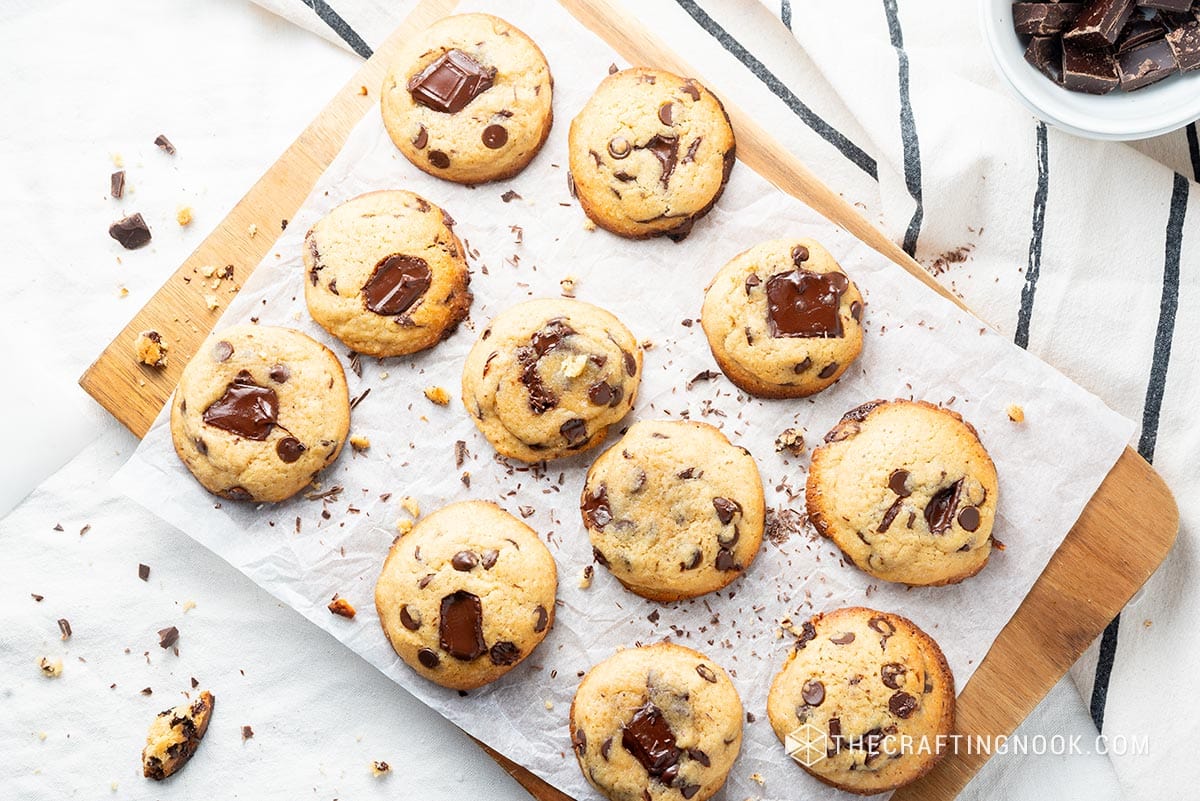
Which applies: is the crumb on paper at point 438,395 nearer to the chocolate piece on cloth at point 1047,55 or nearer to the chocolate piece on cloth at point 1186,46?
the chocolate piece on cloth at point 1047,55

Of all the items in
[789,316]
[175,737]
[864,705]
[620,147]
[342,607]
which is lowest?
[175,737]

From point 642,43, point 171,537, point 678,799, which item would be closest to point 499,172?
point 642,43

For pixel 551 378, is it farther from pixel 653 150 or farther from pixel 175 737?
pixel 175 737

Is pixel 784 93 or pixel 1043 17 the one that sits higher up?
pixel 1043 17

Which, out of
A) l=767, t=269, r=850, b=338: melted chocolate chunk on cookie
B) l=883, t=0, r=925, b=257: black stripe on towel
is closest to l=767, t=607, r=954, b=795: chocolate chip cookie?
l=767, t=269, r=850, b=338: melted chocolate chunk on cookie

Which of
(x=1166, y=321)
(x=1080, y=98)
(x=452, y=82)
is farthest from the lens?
(x=1166, y=321)

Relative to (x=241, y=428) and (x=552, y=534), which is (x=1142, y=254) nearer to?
(x=552, y=534)

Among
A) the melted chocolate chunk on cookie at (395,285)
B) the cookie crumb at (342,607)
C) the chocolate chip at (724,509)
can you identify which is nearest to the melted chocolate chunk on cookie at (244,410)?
the melted chocolate chunk on cookie at (395,285)

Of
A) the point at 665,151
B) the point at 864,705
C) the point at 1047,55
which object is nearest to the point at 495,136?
the point at 665,151

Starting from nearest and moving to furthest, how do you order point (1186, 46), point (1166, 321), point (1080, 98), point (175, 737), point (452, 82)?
point (1186, 46) → point (1080, 98) → point (452, 82) → point (1166, 321) → point (175, 737)
